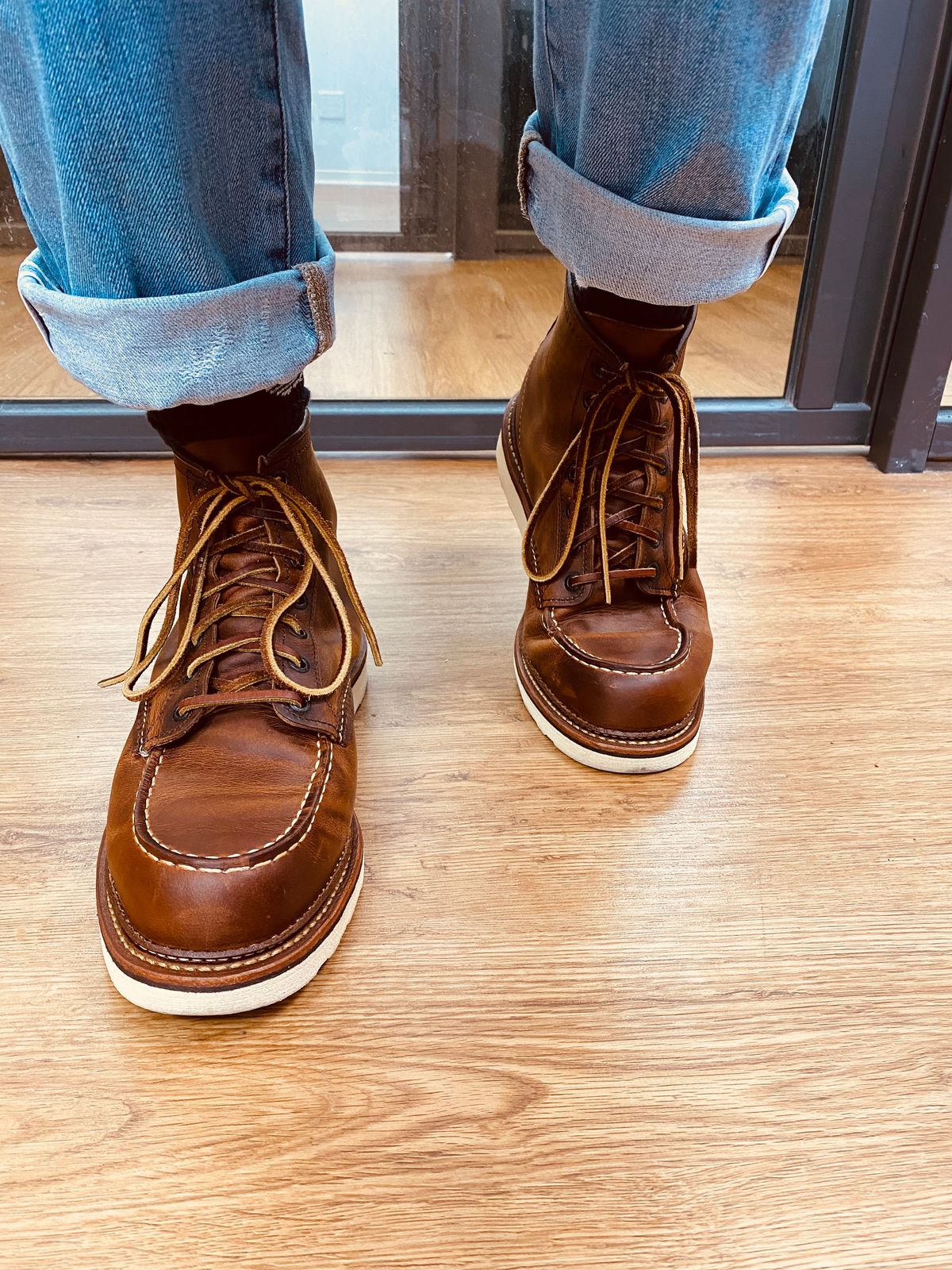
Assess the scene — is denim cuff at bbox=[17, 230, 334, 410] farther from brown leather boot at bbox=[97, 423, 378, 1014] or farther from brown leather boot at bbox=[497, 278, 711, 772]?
brown leather boot at bbox=[497, 278, 711, 772]

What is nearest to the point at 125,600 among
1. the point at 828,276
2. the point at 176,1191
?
the point at 176,1191

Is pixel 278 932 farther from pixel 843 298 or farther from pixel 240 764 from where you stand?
pixel 843 298

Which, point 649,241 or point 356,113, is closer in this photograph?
point 649,241

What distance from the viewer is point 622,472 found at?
73 cm

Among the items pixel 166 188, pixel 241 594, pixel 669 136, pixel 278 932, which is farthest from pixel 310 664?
pixel 669 136

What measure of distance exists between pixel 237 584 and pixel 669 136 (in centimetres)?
41

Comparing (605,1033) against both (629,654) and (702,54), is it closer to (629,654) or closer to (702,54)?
(629,654)

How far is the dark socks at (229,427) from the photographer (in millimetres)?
586

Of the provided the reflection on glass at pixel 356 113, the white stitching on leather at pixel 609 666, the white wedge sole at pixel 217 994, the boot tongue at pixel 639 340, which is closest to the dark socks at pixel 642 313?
the boot tongue at pixel 639 340

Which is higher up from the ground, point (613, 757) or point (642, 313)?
point (642, 313)

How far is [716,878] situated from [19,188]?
24.7 inches

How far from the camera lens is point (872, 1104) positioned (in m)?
0.46

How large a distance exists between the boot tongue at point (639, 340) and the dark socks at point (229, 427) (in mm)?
247

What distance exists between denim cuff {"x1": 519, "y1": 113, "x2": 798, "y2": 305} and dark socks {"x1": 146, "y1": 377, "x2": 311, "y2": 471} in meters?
0.22
